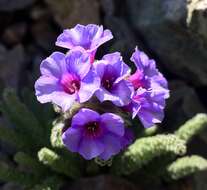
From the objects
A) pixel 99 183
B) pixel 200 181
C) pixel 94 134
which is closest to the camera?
pixel 94 134

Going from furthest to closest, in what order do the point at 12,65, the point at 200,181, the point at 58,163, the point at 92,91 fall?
the point at 12,65
the point at 200,181
the point at 58,163
the point at 92,91

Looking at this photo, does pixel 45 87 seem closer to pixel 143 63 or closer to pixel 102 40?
pixel 102 40

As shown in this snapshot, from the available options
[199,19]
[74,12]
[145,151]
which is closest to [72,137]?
[145,151]

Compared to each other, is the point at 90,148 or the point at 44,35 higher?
the point at 90,148

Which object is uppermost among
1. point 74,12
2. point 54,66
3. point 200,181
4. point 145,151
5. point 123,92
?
point 54,66

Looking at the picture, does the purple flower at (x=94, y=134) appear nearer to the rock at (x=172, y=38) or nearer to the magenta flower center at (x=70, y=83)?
the magenta flower center at (x=70, y=83)

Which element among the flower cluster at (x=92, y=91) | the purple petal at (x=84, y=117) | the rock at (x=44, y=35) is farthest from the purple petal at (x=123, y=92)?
the rock at (x=44, y=35)
